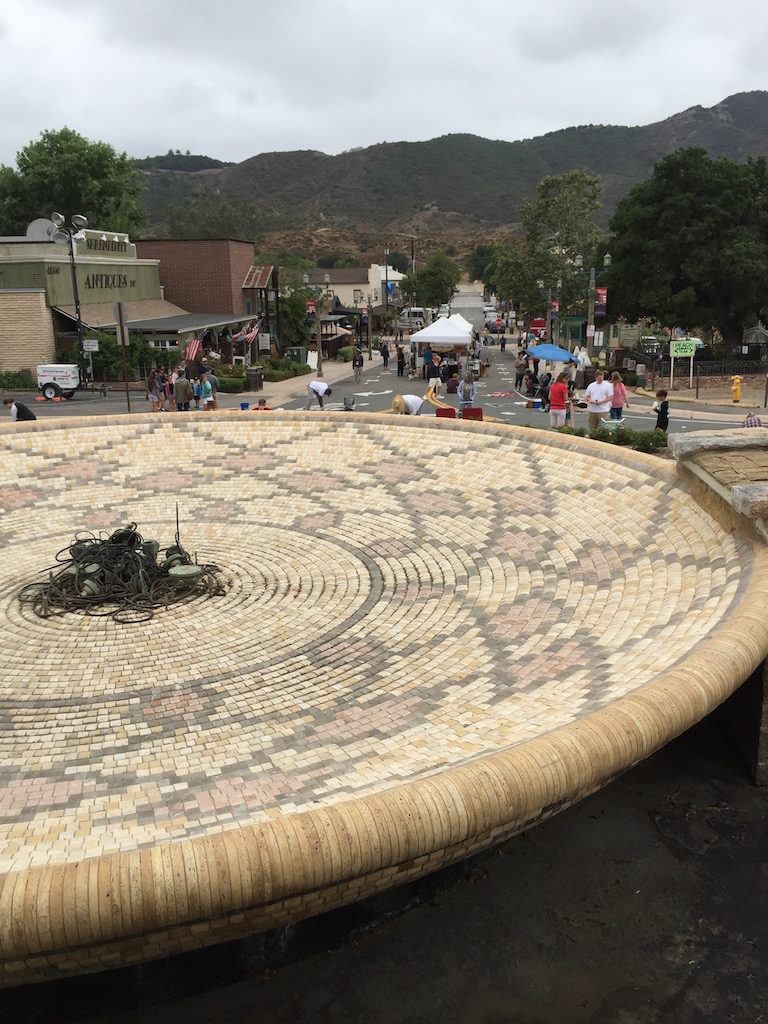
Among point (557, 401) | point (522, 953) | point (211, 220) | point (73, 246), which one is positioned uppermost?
point (211, 220)

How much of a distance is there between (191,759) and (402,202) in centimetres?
16506

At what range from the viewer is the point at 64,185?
53.2 meters

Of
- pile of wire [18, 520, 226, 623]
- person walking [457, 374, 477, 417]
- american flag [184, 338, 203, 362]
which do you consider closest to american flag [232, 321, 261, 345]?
american flag [184, 338, 203, 362]

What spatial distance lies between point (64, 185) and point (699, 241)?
39.7 metres

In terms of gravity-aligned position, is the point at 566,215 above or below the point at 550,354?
above

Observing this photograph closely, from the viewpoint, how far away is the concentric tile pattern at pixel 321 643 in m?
4.45

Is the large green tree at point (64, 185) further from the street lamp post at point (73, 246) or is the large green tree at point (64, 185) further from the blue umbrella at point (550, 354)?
the blue umbrella at point (550, 354)

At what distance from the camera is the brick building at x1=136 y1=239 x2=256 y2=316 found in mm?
45625

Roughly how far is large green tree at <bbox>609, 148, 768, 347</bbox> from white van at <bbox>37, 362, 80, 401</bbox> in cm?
2558

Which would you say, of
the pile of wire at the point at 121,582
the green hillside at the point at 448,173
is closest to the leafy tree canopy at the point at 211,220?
the green hillside at the point at 448,173

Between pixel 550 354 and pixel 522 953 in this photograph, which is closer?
pixel 522 953

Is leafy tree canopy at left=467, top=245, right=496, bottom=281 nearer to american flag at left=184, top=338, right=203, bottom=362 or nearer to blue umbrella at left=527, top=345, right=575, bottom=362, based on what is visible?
american flag at left=184, top=338, right=203, bottom=362

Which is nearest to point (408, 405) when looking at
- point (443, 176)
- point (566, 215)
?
point (566, 215)

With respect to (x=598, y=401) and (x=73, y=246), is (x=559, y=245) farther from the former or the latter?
(x=598, y=401)
